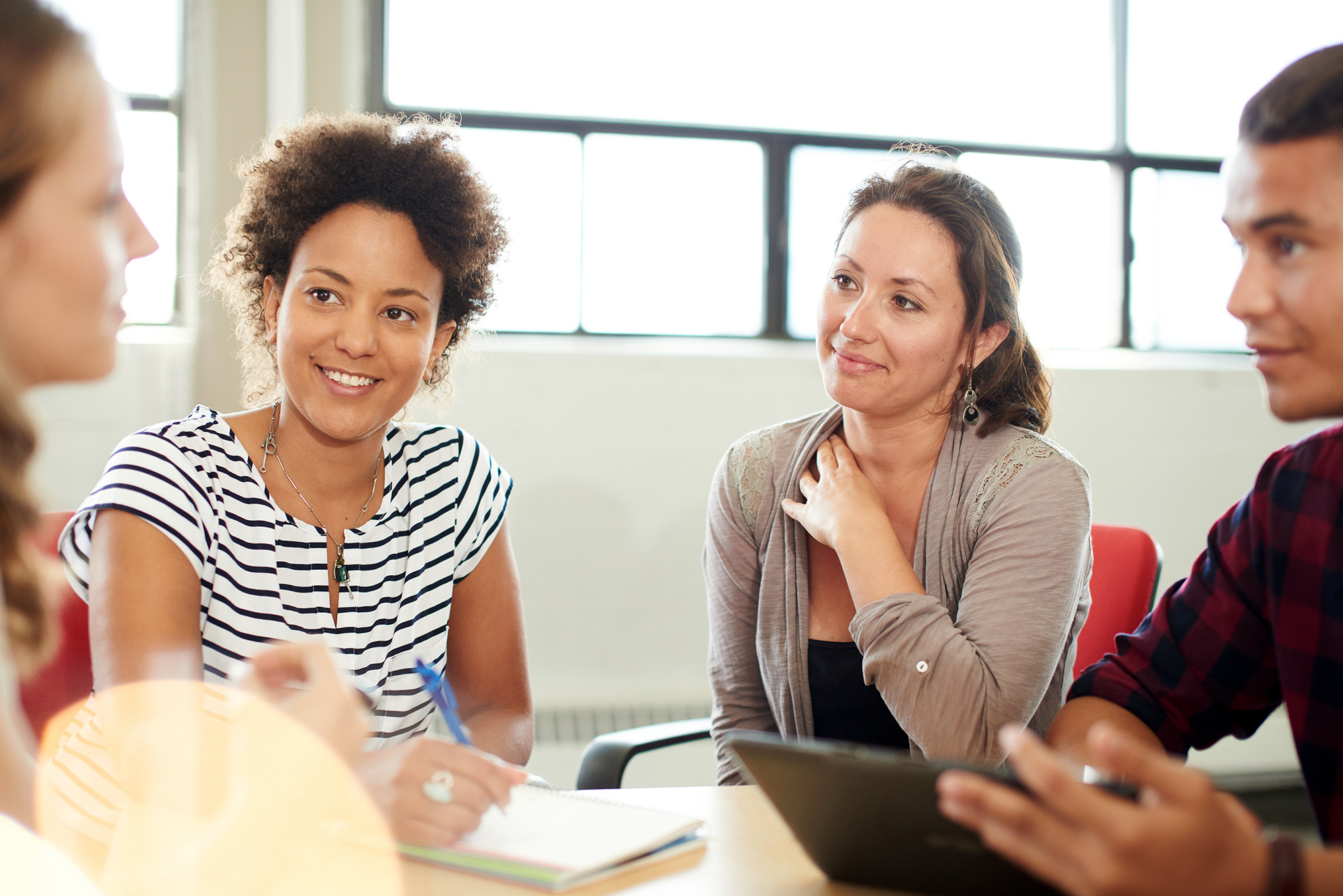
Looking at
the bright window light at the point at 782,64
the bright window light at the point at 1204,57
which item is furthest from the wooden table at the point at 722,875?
the bright window light at the point at 1204,57

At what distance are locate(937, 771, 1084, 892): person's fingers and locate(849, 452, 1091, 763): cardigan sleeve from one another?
0.63 metres

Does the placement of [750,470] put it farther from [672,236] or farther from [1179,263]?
[1179,263]

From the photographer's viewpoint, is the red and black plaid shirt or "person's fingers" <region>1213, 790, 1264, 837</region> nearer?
"person's fingers" <region>1213, 790, 1264, 837</region>

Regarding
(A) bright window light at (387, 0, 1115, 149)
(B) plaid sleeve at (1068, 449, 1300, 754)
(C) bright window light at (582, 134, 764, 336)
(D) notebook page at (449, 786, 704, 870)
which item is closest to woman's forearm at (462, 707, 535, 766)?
(D) notebook page at (449, 786, 704, 870)

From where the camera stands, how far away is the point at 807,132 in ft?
9.91

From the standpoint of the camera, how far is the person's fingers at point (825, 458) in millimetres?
1577

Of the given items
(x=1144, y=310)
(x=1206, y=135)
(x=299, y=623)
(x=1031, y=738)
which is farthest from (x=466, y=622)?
(x=1206, y=135)

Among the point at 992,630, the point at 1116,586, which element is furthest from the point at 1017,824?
the point at 1116,586

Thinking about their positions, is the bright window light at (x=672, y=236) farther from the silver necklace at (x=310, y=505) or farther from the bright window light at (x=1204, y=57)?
the silver necklace at (x=310, y=505)

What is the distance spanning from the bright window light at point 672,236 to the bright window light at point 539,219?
1.5 inches

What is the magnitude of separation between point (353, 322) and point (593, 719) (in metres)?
1.65

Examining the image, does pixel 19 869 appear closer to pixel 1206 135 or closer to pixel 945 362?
pixel 945 362

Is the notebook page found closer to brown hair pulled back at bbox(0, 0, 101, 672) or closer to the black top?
brown hair pulled back at bbox(0, 0, 101, 672)

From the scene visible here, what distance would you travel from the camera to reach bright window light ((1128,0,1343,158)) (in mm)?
3271
